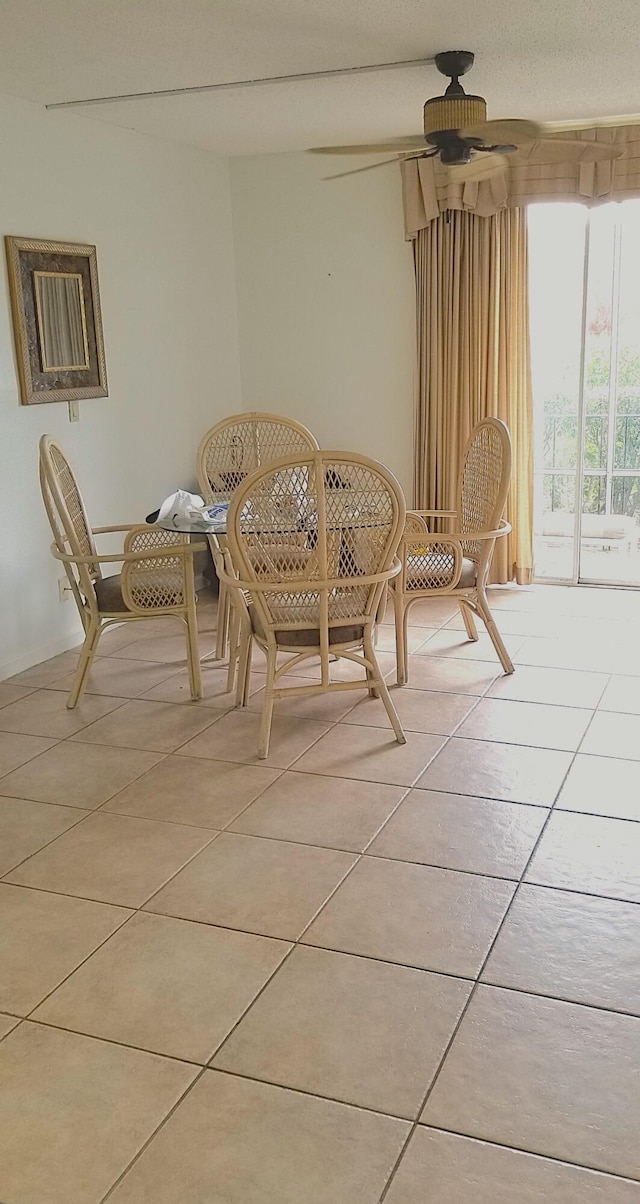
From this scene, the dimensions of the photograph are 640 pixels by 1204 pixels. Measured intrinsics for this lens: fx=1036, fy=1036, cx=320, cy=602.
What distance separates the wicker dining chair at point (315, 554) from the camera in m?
3.17

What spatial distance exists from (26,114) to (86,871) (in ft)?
10.4

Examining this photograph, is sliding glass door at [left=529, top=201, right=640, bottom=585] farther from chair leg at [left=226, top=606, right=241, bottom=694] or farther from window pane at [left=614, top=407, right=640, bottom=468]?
chair leg at [left=226, top=606, right=241, bottom=694]

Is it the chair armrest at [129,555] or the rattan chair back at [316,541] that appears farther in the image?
the chair armrest at [129,555]

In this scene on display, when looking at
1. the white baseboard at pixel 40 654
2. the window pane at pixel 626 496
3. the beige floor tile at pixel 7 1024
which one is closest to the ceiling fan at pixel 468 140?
the window pane at pixel 626 496

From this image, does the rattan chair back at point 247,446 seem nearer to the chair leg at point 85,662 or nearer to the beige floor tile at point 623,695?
the chair leg at point 85,662

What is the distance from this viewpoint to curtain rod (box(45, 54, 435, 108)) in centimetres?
381

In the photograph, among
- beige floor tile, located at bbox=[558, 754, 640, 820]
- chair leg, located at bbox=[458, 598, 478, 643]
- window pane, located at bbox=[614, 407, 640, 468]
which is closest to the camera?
beige floor tile, located at bbox=[558, 754, 640, 820]

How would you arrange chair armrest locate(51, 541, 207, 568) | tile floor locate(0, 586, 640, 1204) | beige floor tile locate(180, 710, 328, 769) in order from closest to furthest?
tile floor locate(0, 586, 640, 1204)
beige floor tile locate(180, 710, 328, 769)
chair armrest locate(51, 541, 207, 568)

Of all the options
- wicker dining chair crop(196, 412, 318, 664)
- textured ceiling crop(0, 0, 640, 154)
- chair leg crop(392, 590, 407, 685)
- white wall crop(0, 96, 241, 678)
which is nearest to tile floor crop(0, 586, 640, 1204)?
chair leg crop(392, 590, 407, 685)

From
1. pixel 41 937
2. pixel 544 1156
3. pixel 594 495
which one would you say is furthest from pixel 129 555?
pixel 594 495

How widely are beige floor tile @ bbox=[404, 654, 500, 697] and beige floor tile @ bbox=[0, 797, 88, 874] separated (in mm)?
1504

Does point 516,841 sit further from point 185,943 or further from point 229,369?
point 229,369

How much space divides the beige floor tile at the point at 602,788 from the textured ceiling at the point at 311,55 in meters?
2.33

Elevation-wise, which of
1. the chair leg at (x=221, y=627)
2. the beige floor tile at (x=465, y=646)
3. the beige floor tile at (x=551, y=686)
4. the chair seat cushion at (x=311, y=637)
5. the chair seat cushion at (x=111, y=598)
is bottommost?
the beige floor tile at (x=551, y=686)
